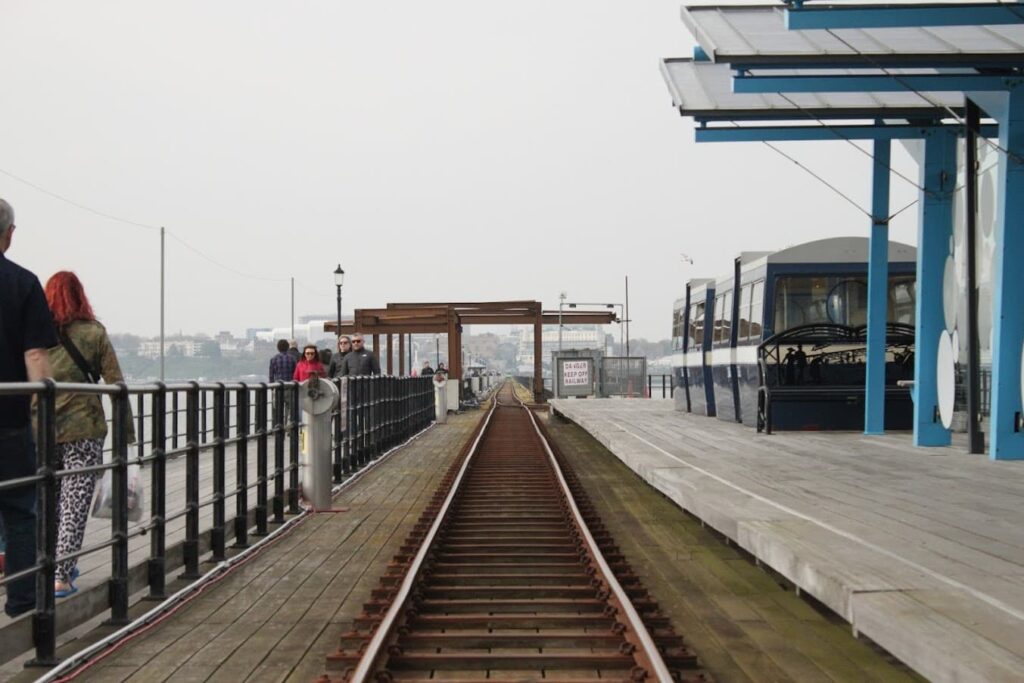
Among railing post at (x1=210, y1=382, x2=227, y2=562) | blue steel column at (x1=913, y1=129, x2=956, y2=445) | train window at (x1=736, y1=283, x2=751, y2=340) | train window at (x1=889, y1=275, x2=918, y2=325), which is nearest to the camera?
railing post at (x1=210, y1=382, x2=227, y2=562)

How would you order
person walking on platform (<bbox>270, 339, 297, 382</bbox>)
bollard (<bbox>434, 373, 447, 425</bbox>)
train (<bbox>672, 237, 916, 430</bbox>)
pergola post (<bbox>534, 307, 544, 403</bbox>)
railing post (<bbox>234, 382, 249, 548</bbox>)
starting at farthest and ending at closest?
pergola post (<bbox>534, 307, 544, 403</bbox>), bollard (<bbox>434, 373, 447, 425</bbox>), train (<bbox>672, 237, 916, 430</bbox>), person walking on platform (<bbox>270, 339, 297, 382</bbox>), railing post (<bbox>234, 382, 249, 548</bbox>)

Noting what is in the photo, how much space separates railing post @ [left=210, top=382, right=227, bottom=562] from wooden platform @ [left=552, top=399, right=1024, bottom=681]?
3.39 meters

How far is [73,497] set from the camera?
650cm

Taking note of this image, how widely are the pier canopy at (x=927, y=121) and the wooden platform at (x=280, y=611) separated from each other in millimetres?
5589

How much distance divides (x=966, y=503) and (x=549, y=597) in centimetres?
399

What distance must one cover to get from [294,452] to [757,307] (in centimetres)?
939

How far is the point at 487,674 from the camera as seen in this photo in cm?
541

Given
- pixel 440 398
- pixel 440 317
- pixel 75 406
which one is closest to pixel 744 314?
pixel 440 398

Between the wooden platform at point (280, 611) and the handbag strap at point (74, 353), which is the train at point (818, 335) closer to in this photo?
the wooden platform at point (280, 611)

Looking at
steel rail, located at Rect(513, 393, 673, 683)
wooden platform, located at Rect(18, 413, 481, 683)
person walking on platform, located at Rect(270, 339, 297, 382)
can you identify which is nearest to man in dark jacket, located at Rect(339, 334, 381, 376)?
person walking on platform, located at Rect(270, 339, 297, 382)

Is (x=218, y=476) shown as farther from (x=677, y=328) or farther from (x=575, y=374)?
(x=575, y=374)

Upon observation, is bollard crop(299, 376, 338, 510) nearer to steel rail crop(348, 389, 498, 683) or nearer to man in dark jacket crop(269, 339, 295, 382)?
steel rail crop(348, 389, 498, 683)

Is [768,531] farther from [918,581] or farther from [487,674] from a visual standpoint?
[487,674]

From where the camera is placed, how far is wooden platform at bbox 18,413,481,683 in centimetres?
570
